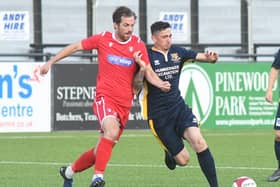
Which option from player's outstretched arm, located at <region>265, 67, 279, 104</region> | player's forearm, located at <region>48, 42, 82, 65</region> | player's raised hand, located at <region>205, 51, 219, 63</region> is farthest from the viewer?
player's outstretched arm, located at <region>265, 67, 279, 104</region>

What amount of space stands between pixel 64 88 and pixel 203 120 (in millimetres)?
3365

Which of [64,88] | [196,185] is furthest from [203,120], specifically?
[196,185]

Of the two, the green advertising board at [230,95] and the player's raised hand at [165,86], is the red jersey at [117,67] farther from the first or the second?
the green advertising board at [230,95]

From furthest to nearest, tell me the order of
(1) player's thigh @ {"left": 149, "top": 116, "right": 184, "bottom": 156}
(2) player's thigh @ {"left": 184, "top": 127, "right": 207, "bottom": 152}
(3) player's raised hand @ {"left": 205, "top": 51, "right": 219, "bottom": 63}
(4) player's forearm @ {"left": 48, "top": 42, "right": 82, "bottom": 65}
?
(1) player's thigh @ {"left": 149, "top": 116, "right": 184, "bottom": 156}
(3) player's raised hand @ {"left": 205, "top": 51, "right": 219, "bottom": 63}
(2) player's thigh @ {"left": 184, "top": 127, "right": 207, "bottom": 152}
(4) player's forearm @ {"left": 48, "top": 42, "right": 82, "bottom": 65}

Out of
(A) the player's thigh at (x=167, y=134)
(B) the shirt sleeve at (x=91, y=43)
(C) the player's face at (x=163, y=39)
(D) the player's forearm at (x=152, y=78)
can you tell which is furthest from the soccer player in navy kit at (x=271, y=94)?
(B) the shirt sleeve at (x=91, y=43)

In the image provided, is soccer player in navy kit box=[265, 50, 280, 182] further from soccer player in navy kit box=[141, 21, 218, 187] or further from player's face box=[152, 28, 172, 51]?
player's face box=[152, 28, 172, 51]

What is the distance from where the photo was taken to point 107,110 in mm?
10977

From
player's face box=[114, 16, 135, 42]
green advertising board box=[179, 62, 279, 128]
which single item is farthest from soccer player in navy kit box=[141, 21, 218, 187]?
green advertising board box=[179, 62, 279, 128]

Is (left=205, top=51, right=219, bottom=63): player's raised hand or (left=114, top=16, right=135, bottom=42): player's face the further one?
(left=205, top=51, right=219, bottom=63): player's raised hand

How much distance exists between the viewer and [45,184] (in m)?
12.4

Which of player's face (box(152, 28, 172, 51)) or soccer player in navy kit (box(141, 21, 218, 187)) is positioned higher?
player's face (box(152, 28, 172, 51))

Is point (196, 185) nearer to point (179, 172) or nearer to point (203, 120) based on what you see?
point (179, 172)

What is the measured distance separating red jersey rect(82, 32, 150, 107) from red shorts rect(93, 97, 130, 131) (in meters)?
0.05

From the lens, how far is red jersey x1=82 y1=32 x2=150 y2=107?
11078 millimetres
